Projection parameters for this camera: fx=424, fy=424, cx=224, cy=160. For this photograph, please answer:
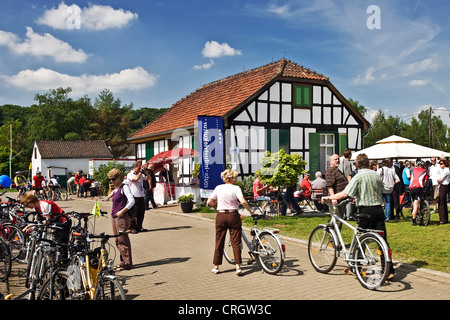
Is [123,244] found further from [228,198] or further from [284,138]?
[284,138]

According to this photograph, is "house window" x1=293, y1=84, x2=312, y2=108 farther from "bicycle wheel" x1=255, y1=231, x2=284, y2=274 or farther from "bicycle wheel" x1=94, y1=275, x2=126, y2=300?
"bicycle wheel" x1=94, y1=275, x2=126, y2=300

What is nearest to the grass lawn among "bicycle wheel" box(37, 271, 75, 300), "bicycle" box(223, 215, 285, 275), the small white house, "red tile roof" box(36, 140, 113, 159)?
"bicycle" box(223, 215, 285, 275)

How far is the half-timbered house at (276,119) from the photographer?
20.6 m

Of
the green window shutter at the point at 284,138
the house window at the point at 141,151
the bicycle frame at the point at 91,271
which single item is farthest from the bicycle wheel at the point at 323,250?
the house window at the point at 141,151

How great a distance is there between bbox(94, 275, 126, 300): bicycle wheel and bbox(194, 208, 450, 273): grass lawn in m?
3.83

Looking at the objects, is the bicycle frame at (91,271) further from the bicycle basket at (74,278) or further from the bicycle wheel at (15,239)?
the bicycle wheel at (15,239)

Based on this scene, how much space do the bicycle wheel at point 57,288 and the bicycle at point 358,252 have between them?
3.81 metres

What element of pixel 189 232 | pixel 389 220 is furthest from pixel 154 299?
pixel 389 220

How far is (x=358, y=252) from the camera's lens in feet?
19.6

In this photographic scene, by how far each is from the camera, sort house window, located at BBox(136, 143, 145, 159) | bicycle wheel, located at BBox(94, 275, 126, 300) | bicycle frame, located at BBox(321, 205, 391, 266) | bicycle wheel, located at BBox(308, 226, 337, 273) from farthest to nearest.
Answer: house window, located at BBox(136, 143, 145, 159) < bicycle wheel, located at BBox(308, 226, 337, 273) < bicycle frame, located at BBox(321, 205, 391, 266) < bicycle wheel, located at BBox(94, 275, 126, 300)

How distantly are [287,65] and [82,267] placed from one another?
65.9ft

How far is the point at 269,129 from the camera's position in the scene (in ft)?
69.9

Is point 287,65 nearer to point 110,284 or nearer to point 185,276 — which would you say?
point 185,276

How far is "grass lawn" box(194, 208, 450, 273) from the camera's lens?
726 centimetres
